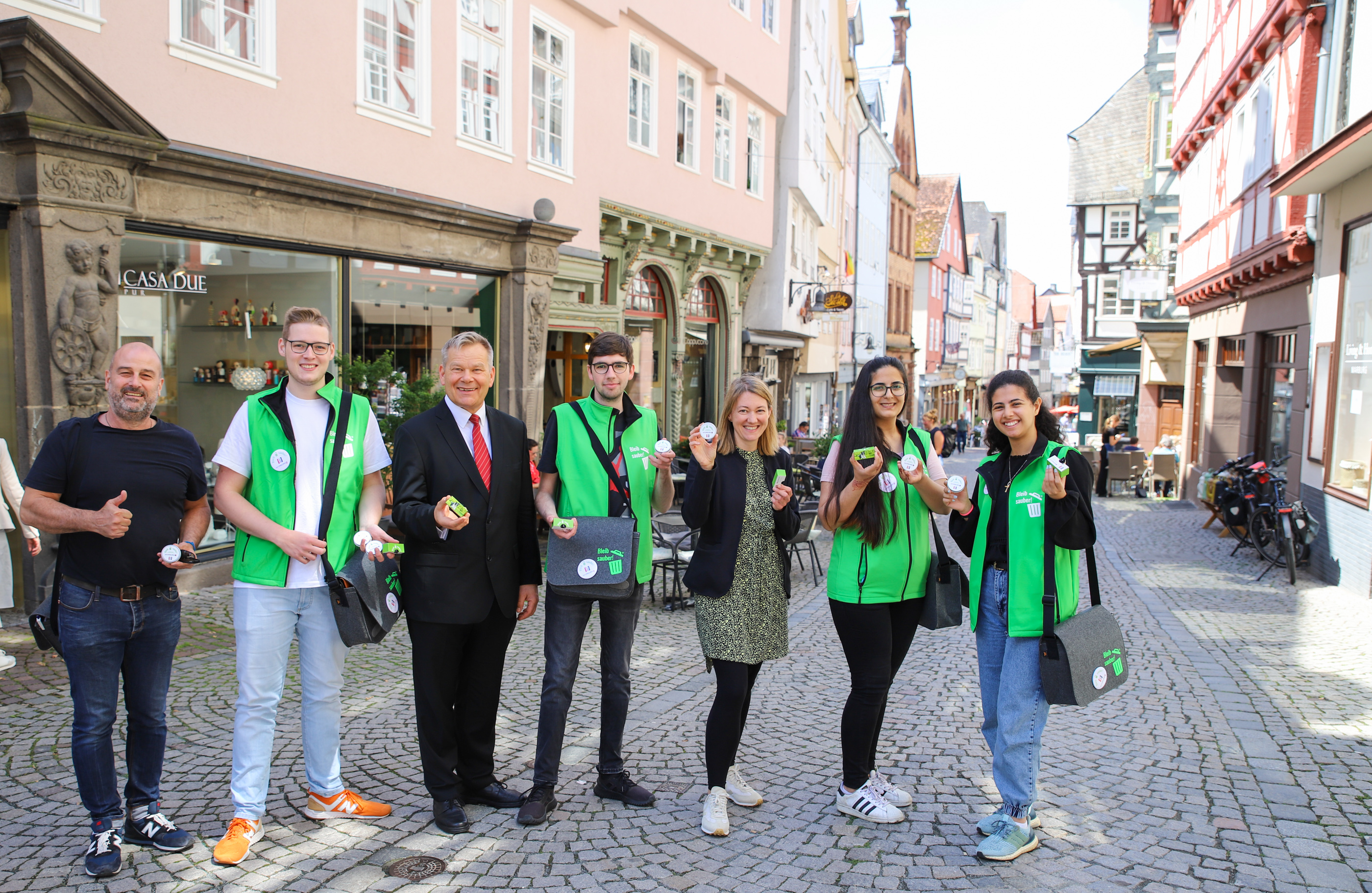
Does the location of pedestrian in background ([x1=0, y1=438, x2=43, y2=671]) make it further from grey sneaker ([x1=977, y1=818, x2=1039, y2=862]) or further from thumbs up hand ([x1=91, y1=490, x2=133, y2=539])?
grey sneaker ([x1=977, y1=818, x2=1039, y2=862])

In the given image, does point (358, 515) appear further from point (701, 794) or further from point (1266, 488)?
point (1266, 488)

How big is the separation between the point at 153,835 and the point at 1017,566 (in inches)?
129

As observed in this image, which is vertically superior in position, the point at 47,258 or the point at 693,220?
the point at 693,220

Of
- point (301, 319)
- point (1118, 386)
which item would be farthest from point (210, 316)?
point (1118, 386)

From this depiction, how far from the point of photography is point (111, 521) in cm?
340

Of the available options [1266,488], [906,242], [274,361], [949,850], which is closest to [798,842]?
[949,850]

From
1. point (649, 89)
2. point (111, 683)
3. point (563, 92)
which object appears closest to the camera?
point (111, 683)

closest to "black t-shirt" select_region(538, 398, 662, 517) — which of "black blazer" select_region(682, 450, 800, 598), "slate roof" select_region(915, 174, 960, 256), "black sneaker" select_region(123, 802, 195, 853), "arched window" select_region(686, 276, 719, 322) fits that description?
"black blazer" select_region(682, 450, 800, 598)

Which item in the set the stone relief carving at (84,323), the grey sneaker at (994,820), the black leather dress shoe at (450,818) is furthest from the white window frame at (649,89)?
the grey sneaker at (994,820)

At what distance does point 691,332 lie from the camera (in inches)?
717

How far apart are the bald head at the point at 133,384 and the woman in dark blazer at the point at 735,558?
1949 millimetres

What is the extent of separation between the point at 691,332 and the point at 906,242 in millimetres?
32608

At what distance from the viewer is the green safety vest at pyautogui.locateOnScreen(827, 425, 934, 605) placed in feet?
12.7

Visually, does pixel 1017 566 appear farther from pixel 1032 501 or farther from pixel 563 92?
pixel 563 92
